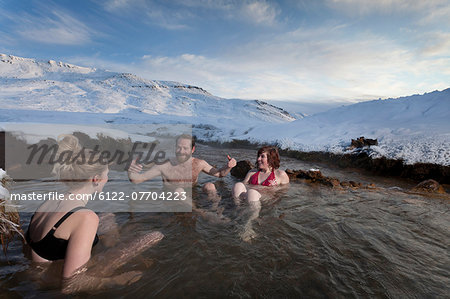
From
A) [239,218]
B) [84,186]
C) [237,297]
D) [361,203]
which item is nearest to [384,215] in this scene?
[361,203]

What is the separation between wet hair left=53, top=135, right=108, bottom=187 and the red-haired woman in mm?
3041

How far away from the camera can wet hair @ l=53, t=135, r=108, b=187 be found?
6.91 feet

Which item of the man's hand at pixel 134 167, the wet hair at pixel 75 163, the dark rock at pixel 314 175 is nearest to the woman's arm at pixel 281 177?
Result: the dark rock at pixel 314 175

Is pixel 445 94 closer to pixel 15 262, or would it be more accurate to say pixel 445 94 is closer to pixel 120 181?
pixel 120 181

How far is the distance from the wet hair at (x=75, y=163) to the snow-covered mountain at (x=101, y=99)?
34.8m

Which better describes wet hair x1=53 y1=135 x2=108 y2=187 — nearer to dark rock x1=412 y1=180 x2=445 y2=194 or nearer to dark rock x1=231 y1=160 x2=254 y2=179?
dark rock x1=231 y1=160 x2=254 y2=179

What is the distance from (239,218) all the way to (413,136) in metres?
9.20

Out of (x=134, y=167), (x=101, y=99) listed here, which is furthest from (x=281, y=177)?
(x=101, y=99)

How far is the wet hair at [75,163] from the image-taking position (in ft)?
6.91

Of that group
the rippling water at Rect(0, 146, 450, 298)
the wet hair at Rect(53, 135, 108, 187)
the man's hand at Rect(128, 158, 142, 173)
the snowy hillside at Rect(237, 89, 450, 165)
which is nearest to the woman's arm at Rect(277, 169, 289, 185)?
the rippling water at Rect(0, 146, 450, 298)

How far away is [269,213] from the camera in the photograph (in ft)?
14.6

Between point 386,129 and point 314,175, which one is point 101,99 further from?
point 386,129

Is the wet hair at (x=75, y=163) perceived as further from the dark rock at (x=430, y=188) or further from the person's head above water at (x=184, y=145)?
the dark rock at (x=430, y=188)

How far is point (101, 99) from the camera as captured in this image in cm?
4294
